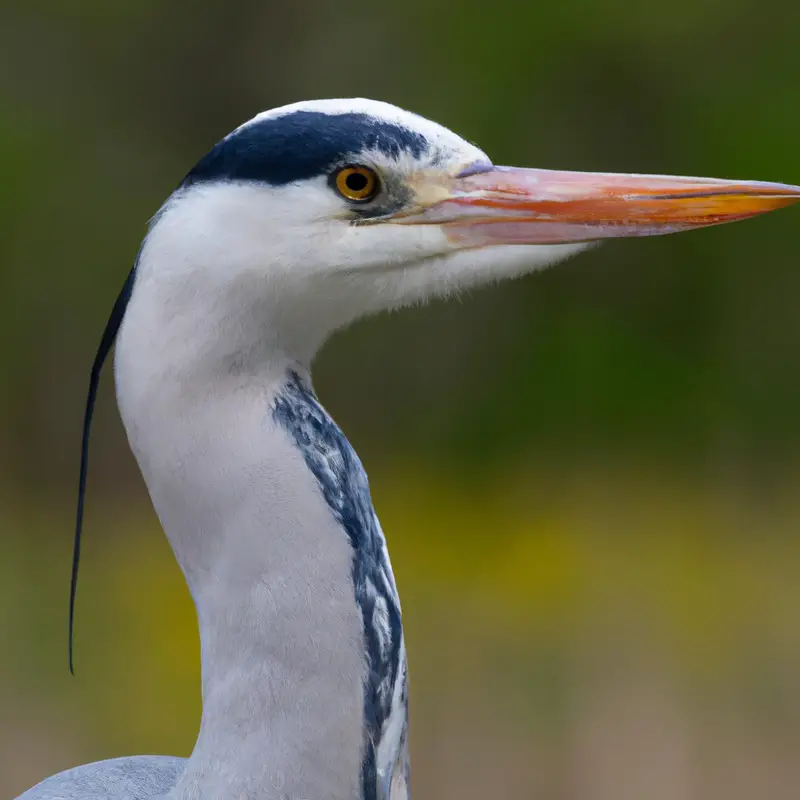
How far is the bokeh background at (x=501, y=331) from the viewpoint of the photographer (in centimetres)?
348

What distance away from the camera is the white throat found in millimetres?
810

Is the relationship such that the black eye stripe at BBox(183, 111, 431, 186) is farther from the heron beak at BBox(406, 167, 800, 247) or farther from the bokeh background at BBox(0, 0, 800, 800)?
the bokeh background at BBox(0, 0, 800, 800)

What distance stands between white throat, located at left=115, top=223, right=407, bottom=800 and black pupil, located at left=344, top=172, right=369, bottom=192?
0.35 ft

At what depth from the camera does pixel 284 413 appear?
0.83m

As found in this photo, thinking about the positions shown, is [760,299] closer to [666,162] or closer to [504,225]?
[666,162]

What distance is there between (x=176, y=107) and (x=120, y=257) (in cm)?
54

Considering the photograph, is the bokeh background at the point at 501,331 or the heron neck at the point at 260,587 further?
the bokeh background at the point at 501,331

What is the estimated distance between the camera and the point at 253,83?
3953mm

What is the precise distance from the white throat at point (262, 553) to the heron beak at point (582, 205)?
166mm

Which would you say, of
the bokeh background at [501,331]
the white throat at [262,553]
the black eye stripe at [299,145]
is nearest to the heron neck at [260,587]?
the white throat at [262,553]

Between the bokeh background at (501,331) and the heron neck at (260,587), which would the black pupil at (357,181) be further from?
the bokeh background at (501,331)

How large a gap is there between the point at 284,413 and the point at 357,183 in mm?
172

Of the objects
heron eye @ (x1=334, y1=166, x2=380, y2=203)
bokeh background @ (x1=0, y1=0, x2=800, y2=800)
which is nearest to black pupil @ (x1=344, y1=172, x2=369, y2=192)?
heron eye @ (x1=334, y1=166, x2=380, y2=203)

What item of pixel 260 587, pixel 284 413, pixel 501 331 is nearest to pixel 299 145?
pixel 284 413
